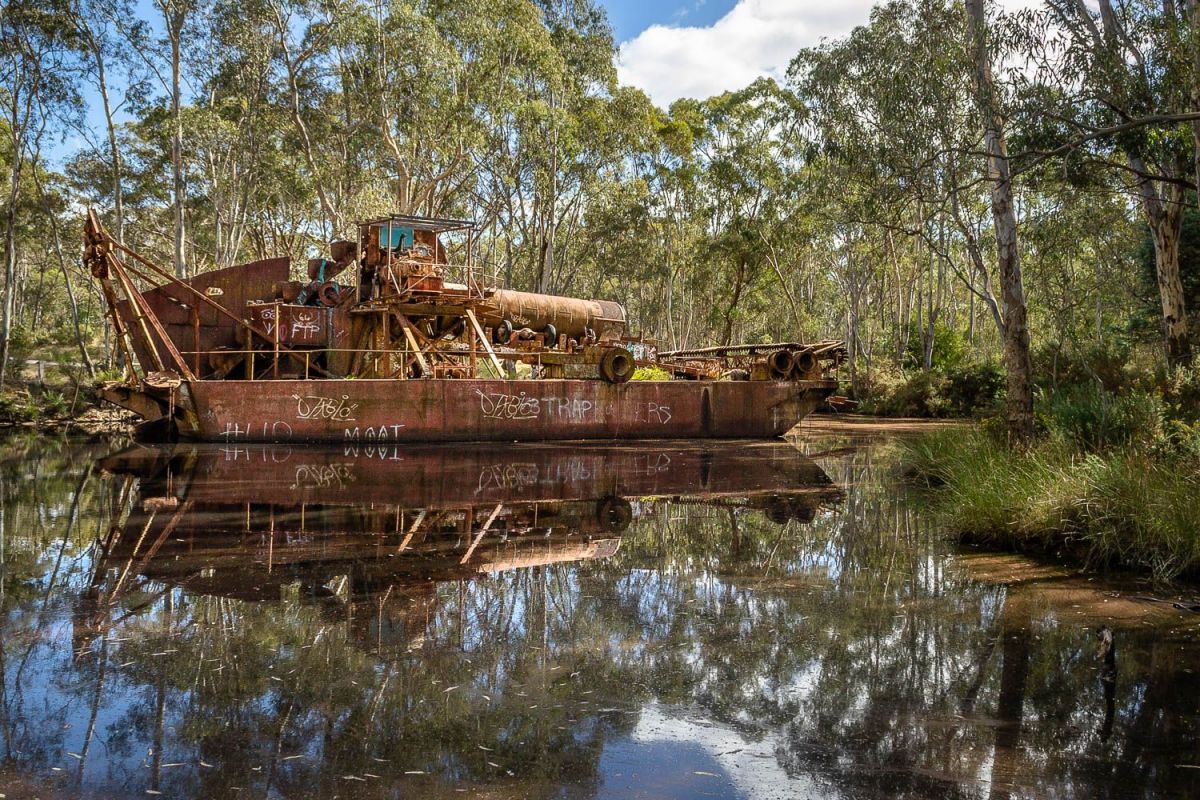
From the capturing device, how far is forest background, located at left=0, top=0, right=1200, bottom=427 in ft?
39.4

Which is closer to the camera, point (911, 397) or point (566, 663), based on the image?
point (566, 663)

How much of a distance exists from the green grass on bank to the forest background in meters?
1.89

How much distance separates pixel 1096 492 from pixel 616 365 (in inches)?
486

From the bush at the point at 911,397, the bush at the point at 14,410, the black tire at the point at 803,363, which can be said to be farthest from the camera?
the bush at the point at 911,397

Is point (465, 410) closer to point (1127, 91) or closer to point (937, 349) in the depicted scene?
point (1127, 91)

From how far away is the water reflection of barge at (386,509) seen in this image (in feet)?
20.5

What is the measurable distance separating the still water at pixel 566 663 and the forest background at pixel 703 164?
4.41 m

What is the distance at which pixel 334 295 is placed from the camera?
1891 centimetres

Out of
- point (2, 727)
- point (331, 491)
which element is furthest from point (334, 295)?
point (2, 727)

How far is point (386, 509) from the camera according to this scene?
9.17 meters

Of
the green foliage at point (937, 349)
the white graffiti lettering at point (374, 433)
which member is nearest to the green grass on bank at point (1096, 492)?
the white graffiti lettering at point (374, 433)

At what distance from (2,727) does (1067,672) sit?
16.8ft

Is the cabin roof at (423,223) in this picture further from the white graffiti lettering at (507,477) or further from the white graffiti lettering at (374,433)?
the white graffiti lettering at (507,477)

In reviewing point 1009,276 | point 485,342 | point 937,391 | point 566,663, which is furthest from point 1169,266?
point 937,391
